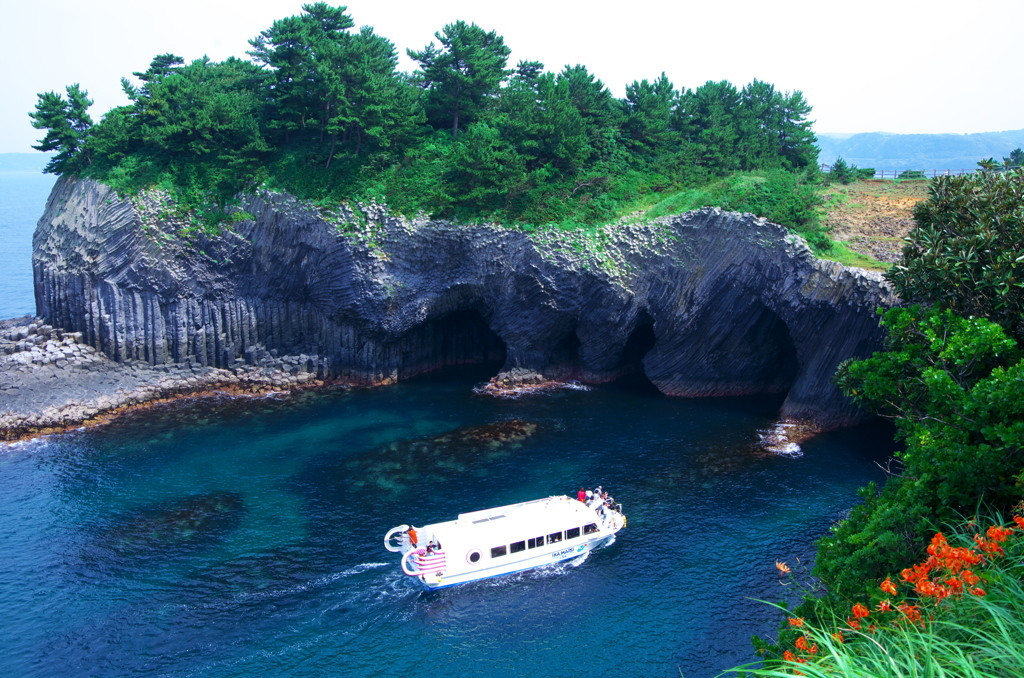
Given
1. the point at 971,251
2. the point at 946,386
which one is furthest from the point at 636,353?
the point at 946,386

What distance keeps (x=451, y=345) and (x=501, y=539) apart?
106 ft

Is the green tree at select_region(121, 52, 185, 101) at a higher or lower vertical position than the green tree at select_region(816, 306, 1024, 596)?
higher

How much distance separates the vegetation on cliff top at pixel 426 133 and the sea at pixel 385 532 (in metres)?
17.4

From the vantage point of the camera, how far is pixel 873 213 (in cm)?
5634

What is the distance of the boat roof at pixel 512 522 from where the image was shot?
112 feet

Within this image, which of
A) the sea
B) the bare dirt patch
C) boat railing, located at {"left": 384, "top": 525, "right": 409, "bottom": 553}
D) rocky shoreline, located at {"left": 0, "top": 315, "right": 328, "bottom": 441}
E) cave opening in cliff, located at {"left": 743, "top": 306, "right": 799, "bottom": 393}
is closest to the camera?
the sea

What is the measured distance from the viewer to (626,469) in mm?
44031

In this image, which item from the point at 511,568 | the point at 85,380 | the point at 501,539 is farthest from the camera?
the point at 85,380

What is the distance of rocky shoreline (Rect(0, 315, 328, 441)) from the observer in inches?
2050

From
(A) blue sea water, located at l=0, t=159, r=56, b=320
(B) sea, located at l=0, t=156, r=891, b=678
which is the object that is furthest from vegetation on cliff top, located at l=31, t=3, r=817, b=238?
(A) blue sea water, located at l=0, t=159, r=56, b=320

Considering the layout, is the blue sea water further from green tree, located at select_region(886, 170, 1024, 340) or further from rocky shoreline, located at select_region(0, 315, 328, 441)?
green tree, located at select_region(886, 170, 1024, 340)

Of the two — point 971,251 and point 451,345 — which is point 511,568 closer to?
point 971,251

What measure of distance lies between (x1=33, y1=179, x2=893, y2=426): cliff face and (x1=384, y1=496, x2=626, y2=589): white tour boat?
2204cm

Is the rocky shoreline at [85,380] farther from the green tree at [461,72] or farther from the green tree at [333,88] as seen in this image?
the green tree at [461,72]
